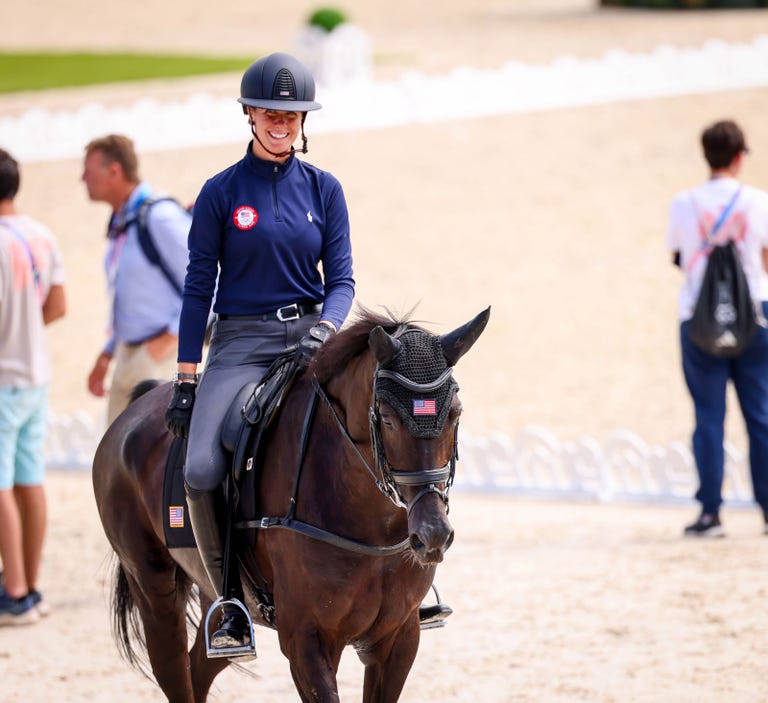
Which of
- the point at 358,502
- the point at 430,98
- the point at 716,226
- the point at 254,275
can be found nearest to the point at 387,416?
the point at 358,502

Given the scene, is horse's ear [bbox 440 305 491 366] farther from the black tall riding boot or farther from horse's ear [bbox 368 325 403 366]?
the black tall riding boot

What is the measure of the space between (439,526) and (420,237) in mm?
15022

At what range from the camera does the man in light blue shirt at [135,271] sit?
738 centimetres

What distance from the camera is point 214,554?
502 cm

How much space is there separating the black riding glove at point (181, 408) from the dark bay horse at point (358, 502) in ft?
1.08

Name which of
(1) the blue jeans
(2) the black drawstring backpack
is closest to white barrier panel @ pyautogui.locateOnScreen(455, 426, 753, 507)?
(1) the blue jeans


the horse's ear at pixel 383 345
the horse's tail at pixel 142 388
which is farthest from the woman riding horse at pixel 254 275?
the horse's tail at pixel 142 388

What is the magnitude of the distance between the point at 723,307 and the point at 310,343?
437 cm

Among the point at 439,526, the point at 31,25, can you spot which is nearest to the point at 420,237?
the point at 439,526

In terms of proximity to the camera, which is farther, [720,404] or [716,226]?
[720,404]

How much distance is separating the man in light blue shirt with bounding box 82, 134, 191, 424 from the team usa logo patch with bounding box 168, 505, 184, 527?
6.99 ft

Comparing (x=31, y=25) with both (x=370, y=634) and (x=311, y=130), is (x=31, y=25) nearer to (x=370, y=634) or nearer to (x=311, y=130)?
(x=311, y=130)

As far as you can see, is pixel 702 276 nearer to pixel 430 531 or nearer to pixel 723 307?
pixel 723 307

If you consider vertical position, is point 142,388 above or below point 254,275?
below
